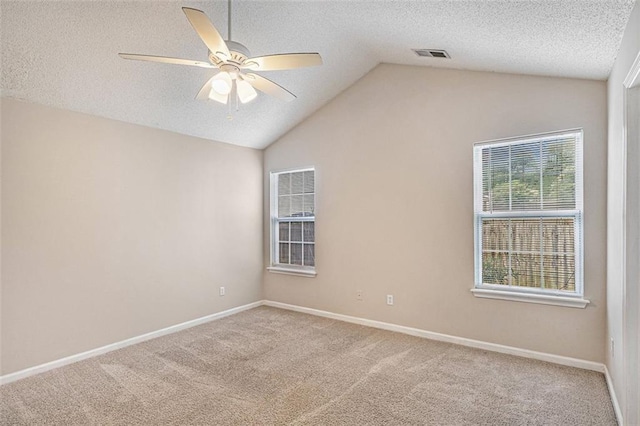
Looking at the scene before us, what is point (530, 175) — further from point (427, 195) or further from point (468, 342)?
point (468, 342)

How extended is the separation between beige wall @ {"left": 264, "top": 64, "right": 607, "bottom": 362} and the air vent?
39 centimetres

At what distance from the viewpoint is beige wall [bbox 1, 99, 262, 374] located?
319 centimetres

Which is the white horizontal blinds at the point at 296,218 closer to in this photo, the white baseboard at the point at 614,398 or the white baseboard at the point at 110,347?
the white baseboard at the point at 110,347

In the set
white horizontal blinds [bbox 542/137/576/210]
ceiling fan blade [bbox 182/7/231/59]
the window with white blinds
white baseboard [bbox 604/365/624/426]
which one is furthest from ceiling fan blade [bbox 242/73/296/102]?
white baseboard [bbox 604/365/624/426]

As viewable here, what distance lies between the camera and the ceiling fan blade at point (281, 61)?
2.30 metres

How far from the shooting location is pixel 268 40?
342 cm

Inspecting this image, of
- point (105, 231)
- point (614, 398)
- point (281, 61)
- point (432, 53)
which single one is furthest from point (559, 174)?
point (105, 231)

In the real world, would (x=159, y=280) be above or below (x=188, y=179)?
below

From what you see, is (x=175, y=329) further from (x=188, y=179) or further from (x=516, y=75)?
(x=516, y=75)

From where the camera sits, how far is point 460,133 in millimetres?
3861

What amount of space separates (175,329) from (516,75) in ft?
15.5

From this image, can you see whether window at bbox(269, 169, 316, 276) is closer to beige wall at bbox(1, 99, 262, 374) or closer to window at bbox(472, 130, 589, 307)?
beige wall at bbox(1, 99, 262, 374)

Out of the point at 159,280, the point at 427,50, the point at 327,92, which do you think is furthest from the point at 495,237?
the point at 159,280

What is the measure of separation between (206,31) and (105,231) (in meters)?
2.71
